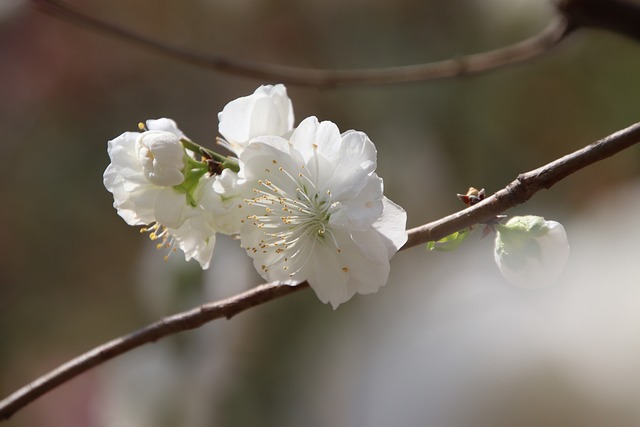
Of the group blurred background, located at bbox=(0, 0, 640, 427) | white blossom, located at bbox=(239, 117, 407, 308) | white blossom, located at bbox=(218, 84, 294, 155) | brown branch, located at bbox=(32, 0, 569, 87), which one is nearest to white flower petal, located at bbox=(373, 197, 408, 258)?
white blossom, located at bbox=(239, 117, 407, 308)

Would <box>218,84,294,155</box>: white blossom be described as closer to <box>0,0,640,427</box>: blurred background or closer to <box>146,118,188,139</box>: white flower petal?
<box>146,118,188,139</box>: white flower petal

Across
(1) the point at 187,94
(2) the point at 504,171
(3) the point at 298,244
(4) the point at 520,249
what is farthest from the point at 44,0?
(2) the point at 504,171

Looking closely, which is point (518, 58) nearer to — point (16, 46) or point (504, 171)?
point (504, 171)

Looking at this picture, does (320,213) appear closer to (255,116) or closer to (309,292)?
(255,116)

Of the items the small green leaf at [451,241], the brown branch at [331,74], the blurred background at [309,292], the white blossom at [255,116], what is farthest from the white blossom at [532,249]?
the blurred background at [309,292]

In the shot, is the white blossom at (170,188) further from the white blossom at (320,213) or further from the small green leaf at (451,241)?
the small green leaf at (451,241)
